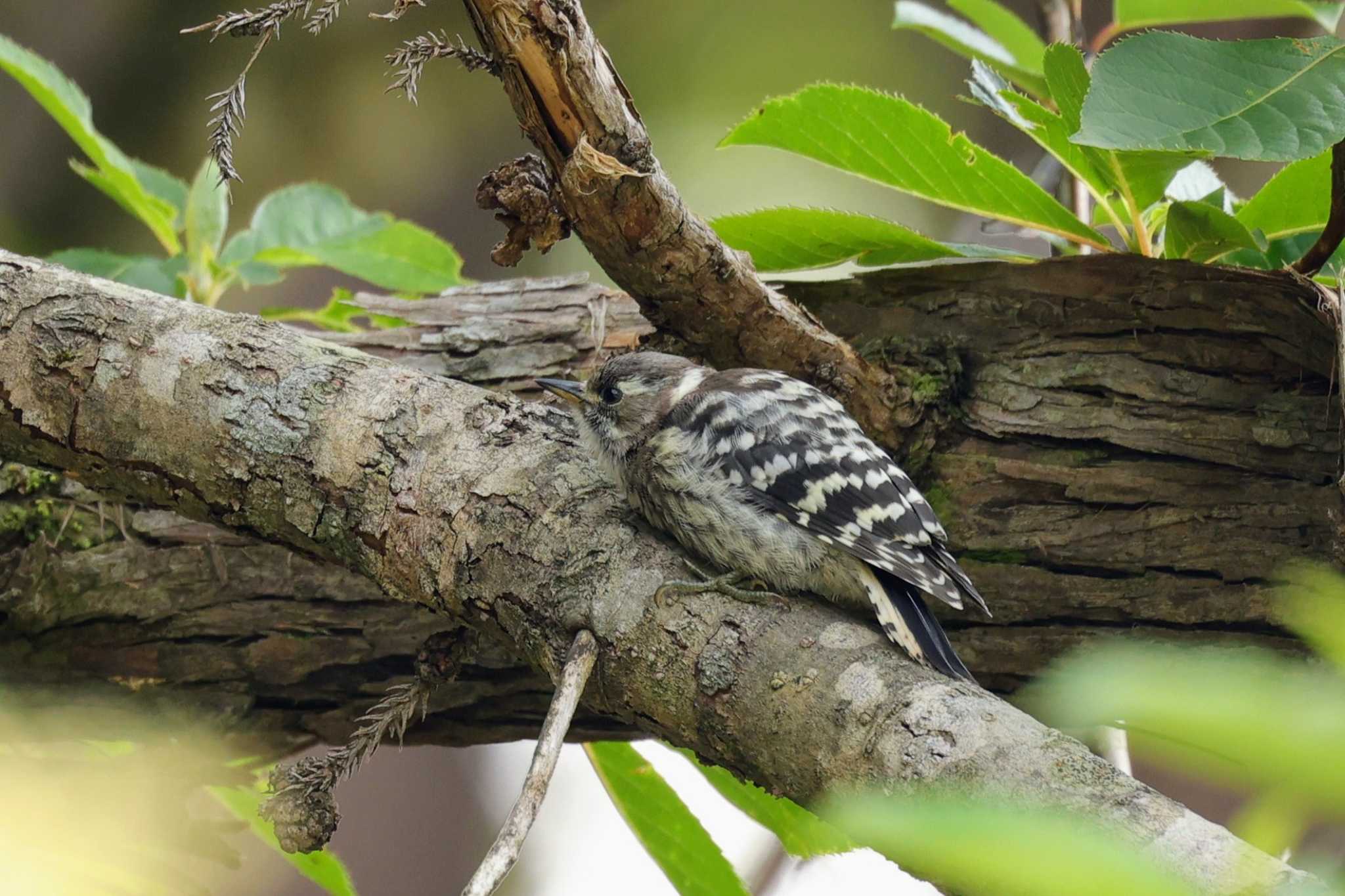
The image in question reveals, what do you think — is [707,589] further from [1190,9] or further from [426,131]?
A: [426,131]

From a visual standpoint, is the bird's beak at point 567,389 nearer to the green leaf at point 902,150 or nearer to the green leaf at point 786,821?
the green leaf at point 902,150

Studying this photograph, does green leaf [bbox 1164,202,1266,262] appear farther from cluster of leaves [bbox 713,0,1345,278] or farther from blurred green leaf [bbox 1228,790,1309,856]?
blurred green leaf [bbox 1228,790,1309,856]

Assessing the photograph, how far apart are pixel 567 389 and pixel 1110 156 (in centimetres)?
118

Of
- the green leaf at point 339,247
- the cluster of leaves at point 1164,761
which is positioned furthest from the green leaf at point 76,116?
the cluster of leaves at point 1164,761

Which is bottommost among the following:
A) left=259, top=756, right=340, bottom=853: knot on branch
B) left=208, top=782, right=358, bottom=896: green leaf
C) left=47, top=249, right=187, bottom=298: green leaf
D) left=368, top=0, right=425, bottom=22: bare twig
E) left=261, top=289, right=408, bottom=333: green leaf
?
left=208, top=782, right=358, bottom=896: green leaf

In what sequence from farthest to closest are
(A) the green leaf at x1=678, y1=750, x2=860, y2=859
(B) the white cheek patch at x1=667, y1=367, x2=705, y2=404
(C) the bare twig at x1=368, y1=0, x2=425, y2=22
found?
(B) the white cheek patch at x1=667, y1=367, x2=705, y2=404 → (A) the green leaf at x1=678, y1=750, x2=860, y2=859 → (C) the bare twig at x1=368, y1=0, x2=425, y2=22

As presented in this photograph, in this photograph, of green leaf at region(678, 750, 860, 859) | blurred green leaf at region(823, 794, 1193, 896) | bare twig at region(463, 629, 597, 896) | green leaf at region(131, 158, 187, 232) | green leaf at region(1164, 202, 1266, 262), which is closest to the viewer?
blurred green leaf at region(823, 794, 1193, 896)

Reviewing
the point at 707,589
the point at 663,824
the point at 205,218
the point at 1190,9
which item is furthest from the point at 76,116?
the point at 1190,9

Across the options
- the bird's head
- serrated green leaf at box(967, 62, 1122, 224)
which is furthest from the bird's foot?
serrated green leaf at box(967, 62, 1122, 224)

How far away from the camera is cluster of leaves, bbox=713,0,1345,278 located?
1672 mm

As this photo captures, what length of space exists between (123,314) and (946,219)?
420cm

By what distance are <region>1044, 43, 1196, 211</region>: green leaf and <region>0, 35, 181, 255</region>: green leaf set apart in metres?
2.23

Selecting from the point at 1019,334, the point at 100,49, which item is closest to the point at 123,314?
the point at 1019,334

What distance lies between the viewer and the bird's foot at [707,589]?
5.74ft
